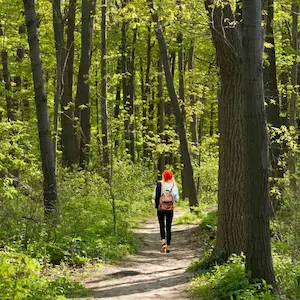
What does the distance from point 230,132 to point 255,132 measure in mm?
2421

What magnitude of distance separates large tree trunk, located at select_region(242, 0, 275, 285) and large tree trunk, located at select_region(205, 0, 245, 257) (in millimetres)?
2155

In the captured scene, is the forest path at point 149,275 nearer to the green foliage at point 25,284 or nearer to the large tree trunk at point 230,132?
the green foliage at point 25,284

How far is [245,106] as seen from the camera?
5.89 metres

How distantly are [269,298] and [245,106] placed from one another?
2.20m

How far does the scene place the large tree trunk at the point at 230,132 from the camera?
320 inches

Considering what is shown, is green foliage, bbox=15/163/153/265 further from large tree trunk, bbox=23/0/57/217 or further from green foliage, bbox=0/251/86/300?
green foliage, bbox=0/251/86/300

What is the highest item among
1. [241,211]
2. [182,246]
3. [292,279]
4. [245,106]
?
[245,106]

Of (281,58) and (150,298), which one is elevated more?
(281,58)

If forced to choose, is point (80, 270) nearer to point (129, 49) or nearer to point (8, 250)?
point (8, 250)

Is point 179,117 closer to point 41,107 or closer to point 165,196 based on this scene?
point 165,196

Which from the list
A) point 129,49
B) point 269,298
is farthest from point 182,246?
point 129,49

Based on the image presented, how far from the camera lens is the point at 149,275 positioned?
9078mm

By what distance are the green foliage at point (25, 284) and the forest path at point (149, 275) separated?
1.35ft

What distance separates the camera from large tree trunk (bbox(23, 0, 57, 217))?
1030 cm
